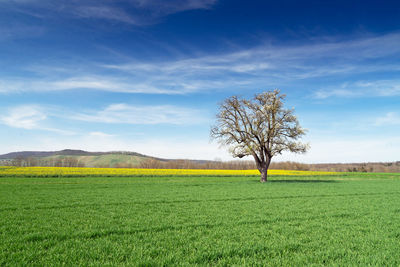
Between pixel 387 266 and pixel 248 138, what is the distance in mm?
35771

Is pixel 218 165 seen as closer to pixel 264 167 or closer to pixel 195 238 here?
pixel 264 167

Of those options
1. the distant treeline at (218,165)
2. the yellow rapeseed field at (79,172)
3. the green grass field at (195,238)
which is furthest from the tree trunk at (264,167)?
the distant treeline at (218,165)

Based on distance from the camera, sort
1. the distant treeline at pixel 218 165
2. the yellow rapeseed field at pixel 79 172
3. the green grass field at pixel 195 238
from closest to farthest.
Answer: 1. the green grass field at pixel 195 238
2. the yellow rapeseed field at pixel 79 172
3. the distant treeline at pixel 218 165

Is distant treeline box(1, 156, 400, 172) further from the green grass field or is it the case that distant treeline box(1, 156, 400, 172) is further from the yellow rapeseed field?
the green grass field

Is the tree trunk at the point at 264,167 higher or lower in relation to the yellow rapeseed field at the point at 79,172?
higher

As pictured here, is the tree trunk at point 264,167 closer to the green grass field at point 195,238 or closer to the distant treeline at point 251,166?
the green grass field at point 195,238

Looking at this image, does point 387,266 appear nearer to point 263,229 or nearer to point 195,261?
point 263,229

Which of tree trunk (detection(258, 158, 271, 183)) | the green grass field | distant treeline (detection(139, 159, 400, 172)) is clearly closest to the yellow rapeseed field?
tree trunk (detection(258, 158, 271, 183))

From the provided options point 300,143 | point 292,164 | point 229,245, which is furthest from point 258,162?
point 292,164

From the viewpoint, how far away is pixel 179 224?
11.1m

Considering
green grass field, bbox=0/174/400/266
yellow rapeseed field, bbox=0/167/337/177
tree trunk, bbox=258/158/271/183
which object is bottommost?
yellow rapeseed field, bbox=0/167/337/177

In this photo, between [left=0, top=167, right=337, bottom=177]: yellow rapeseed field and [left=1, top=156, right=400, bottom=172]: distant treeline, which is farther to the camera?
[left=1, top=156, right=400, bottom=172]: distant treeline

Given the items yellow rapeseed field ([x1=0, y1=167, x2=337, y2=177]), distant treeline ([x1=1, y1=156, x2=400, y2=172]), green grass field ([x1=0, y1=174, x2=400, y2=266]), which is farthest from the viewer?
distant treeline ([x1=1, y1=156, x2=400, y2=172])

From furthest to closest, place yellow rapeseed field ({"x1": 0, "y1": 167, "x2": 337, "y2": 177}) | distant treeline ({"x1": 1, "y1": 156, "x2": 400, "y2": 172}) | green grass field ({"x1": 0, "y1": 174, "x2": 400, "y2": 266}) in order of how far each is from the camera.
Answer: distant treeline ({"x1": 1, "y1": 156, "x2": 400, "y2": 172}) → yellow rapeseed field ({"x1": 0, "y1": 167, "x2": 337, "y2": 177}) → green grass field ({"x1": 0, "y1": 174, "x2": 400, "y2": 266})
